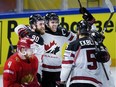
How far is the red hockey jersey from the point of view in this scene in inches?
101

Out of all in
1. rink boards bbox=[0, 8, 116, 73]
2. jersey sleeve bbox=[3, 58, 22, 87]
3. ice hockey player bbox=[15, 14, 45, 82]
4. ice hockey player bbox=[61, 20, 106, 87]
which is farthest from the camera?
rink boards bbox=[0, 8, 116, 73]

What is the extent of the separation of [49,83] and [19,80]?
83cm

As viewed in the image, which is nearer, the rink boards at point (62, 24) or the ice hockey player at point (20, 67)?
the ice hockey player at point (20, 67)

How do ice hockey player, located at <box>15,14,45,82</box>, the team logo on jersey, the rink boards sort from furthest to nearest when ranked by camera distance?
the rink boards
the team logo on jersey
ice hockey player, located at <box>15,14,45,82</box>

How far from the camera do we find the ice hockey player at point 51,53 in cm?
346

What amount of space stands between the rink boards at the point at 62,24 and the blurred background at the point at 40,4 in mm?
1437

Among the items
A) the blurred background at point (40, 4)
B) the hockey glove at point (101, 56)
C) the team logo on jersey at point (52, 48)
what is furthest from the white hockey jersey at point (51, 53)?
the blurred background at point (40, 4)

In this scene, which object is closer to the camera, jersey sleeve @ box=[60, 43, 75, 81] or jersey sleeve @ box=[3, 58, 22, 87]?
jersey sleeve @ box=[3, 58, 22, 87]

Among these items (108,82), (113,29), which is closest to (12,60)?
(108,82)

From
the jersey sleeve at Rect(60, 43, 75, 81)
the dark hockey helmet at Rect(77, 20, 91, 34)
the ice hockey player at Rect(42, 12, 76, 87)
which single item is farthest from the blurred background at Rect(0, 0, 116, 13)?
the jersey sleeve at Rect(60, 43, 75, 81)

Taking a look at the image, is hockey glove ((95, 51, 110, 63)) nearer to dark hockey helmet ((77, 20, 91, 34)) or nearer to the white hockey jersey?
dark hockey helmet ((77, 20, 91, 34))

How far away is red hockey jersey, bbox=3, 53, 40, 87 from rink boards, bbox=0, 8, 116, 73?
2.15m

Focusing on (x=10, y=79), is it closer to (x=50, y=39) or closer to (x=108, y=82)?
(x=108, y=82)

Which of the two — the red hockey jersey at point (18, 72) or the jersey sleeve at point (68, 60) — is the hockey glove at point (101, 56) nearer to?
the jersey sleeve at point (68, 60)
